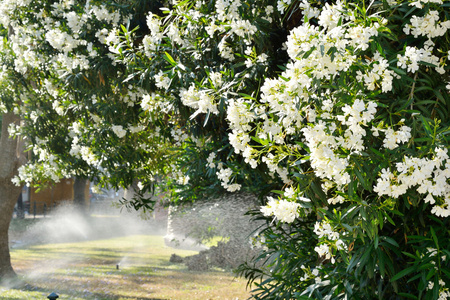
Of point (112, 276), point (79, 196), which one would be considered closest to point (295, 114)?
point (112, 276)

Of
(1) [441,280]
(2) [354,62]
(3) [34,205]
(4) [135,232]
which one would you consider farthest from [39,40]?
(3) [34,205]

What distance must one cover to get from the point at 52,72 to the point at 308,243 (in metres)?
4.11

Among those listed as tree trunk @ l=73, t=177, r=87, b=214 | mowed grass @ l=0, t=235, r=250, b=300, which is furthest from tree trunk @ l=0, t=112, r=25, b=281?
tree trunk @ l=73, t=177, r=87, b=214

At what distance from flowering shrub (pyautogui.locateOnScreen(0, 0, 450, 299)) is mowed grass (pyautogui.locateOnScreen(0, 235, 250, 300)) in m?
2.93

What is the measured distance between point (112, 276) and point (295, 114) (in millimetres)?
8585

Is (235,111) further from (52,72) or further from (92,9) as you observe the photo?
(52,72)

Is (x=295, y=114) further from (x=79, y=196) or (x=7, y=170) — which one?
(x=79, y=196)

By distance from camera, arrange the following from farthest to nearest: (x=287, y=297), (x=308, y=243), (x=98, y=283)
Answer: (x=98, y=283)
(x=308, y=243)
(x=287, y=297)

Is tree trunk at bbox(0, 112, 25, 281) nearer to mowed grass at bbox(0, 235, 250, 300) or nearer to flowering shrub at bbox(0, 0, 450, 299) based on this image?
mowed grass at bbox(0, 235, 250, 300)

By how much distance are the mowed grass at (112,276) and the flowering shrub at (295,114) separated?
9.62 feet

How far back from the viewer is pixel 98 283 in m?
9.41

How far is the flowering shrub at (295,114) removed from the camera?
2.31 meters

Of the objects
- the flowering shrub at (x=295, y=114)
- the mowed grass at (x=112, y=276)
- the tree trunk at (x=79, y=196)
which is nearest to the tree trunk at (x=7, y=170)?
the mowed grass at (x=112, y=276)

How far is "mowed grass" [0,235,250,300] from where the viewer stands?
8.51 meters
